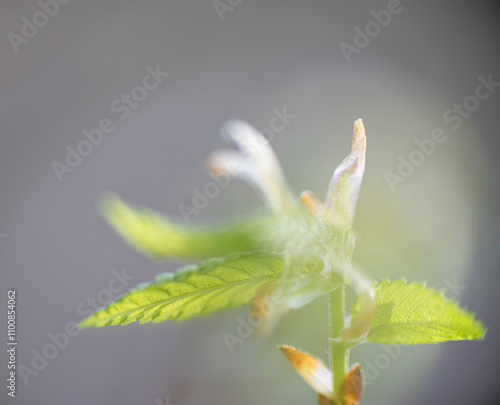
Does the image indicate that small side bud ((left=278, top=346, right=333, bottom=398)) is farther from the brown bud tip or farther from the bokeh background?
the bokeh background

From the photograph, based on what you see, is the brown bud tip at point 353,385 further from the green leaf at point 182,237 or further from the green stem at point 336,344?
the green leaf at point 182,237

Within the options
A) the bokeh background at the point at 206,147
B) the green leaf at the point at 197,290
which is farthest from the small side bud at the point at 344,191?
the bokeh background at the point at 206,147

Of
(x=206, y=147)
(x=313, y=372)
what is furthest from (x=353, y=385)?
(x=206, y=147)

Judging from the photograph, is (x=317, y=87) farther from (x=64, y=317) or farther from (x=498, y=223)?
(x=64, y=317)

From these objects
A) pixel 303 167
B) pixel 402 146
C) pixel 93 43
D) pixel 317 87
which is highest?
pixel 93 43

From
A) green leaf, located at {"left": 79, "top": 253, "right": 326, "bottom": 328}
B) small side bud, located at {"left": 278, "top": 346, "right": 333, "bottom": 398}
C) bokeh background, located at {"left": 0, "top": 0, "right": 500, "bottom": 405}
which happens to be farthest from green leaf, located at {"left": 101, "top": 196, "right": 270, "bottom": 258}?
bokeh background, located at {"left": 0, "top": 0, "right": 500, "bottom": 405}

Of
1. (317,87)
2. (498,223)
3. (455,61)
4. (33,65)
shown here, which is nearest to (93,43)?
(33,65)
